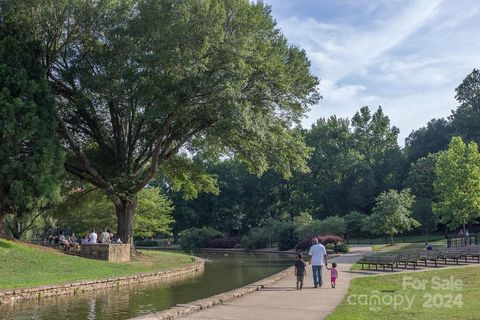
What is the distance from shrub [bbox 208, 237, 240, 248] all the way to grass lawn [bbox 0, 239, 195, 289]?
46.3 metres

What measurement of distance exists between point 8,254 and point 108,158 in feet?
36.0

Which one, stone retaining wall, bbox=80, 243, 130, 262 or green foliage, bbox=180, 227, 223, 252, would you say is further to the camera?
green foliage, bbox=180, 227, 223, 252

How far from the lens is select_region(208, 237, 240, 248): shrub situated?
243 feet

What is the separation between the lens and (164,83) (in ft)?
88.9

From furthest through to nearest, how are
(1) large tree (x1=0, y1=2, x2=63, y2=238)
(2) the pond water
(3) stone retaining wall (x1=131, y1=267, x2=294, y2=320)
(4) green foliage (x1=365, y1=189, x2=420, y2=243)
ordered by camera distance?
(4) green foliage (x1=365, y1=189, x2=420, y2=243), (1) large tree (x1=0, y1=2, x2=63, y2=238), (2) the pond water, (3) stone retaining wall (x1=131, y1=267, x2=294, y2=320)

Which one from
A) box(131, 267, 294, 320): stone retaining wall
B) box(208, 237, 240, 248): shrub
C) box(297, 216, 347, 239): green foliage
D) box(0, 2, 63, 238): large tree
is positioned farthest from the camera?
box(208, 237, 240, 248): shrub

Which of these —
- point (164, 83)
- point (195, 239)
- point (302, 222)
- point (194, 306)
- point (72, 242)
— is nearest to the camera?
point (194, 306)

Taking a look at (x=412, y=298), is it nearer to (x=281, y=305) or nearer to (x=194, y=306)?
(x=281, y=305)

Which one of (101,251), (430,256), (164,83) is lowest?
(430,256)

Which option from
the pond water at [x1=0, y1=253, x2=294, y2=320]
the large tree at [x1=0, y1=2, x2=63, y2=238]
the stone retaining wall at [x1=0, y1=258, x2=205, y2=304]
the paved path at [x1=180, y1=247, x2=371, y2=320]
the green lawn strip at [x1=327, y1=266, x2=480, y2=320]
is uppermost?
the large tree at [x1=0, y1=2, x2=63, y2=238]

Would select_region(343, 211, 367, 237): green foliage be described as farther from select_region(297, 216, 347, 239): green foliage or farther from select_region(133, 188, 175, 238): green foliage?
select_region(133, 188, 175, 238): green foliage

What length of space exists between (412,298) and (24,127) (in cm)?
1972

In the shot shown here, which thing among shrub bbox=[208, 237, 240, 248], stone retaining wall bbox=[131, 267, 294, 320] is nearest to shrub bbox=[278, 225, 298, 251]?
shrub bbox=[208, 237, 240, 248]

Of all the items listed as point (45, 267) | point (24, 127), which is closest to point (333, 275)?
point (45, 267)
